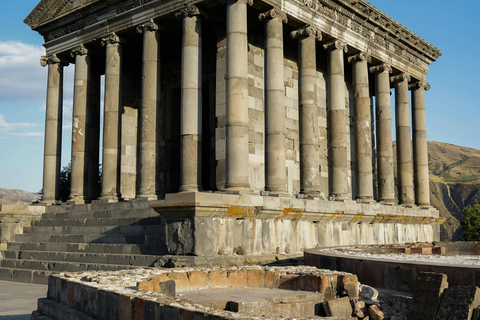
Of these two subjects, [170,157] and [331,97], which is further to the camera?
[170,157]

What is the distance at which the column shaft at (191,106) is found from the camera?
52.6 feet

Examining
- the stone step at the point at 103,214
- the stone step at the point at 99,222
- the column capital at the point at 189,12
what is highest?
the column capital at the point at 189,12

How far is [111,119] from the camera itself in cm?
1930

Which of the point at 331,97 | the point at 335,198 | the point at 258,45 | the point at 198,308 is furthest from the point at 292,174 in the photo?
the point at 198,308

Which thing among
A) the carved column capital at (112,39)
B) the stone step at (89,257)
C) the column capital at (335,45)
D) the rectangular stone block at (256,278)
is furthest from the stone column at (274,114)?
the rectangular stone block at (256,278)

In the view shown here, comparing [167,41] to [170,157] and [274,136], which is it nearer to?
[170,157]

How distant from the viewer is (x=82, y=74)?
20.9 meters

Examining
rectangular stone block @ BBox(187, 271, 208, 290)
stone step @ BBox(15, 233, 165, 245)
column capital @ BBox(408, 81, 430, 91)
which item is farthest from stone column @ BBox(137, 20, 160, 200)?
column capital @ BBox(408, 81, 430, 91)

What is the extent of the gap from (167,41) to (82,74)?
3.59 meters

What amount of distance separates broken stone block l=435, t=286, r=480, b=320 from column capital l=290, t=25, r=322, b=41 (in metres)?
13.8

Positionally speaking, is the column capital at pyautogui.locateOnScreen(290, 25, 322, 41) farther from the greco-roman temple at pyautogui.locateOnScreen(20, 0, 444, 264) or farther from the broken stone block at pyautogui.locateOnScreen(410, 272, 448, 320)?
the broken stone block at pyautogui.locateOnScreen(410, 272, 448, 320)

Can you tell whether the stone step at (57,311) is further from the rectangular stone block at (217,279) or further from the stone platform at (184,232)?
the stone platform at (184,232)

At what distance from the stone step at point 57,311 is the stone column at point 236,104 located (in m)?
7.62

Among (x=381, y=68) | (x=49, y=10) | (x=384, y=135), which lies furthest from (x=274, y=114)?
(x=49, y=10)
